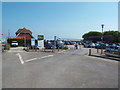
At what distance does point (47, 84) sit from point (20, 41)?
3868 centimetres

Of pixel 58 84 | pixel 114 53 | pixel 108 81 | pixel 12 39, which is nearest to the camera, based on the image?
pixel 58 84

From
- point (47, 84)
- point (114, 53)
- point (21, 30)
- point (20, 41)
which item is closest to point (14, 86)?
point (47, 84)

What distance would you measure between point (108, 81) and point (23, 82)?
4.21 m

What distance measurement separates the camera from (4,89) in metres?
5.30

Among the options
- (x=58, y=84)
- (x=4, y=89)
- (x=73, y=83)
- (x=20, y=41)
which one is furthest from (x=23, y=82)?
(x=20, y=41)

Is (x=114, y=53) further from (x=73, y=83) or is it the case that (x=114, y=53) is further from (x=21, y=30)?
(x=21, y=30)

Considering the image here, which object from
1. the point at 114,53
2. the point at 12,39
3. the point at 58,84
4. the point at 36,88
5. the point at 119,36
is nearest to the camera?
the point at 36,88

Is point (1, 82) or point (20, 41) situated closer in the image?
point (1, 82)

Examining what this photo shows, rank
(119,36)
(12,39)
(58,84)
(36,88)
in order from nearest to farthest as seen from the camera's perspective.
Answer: (36,88) < (58,84) < (12,39) < (119,36)

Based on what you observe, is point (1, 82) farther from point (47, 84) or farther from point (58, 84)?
point (58, 84)

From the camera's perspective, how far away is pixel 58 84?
5.72 m

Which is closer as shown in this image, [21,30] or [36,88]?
[36,88]

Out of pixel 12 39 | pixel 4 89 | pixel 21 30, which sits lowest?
pixel 4 89

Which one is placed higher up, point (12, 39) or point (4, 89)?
point (12, 39)
